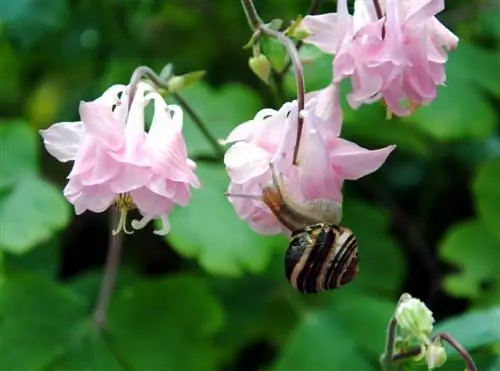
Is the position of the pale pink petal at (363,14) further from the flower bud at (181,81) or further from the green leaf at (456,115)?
the green leaf at (456,115)

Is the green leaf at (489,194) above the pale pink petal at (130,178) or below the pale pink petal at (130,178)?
below

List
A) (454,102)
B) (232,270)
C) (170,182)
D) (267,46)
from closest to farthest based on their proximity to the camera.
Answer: (170,182) < (267,46) < (232,270) < (454,102)

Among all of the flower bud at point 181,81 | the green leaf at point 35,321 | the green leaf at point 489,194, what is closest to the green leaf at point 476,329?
the green leaf at point 489,194

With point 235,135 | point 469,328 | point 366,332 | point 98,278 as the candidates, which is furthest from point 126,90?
point 98,278

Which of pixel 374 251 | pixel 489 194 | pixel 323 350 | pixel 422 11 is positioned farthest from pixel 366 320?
pixel 422 11

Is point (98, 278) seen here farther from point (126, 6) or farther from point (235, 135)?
point (235, 135)

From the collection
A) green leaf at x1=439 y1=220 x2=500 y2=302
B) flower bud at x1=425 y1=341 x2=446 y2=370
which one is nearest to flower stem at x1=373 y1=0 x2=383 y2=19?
flower bud at x1=425 y1=341 x2=446 y2=370

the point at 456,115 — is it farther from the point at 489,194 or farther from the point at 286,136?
the point at 286,136
